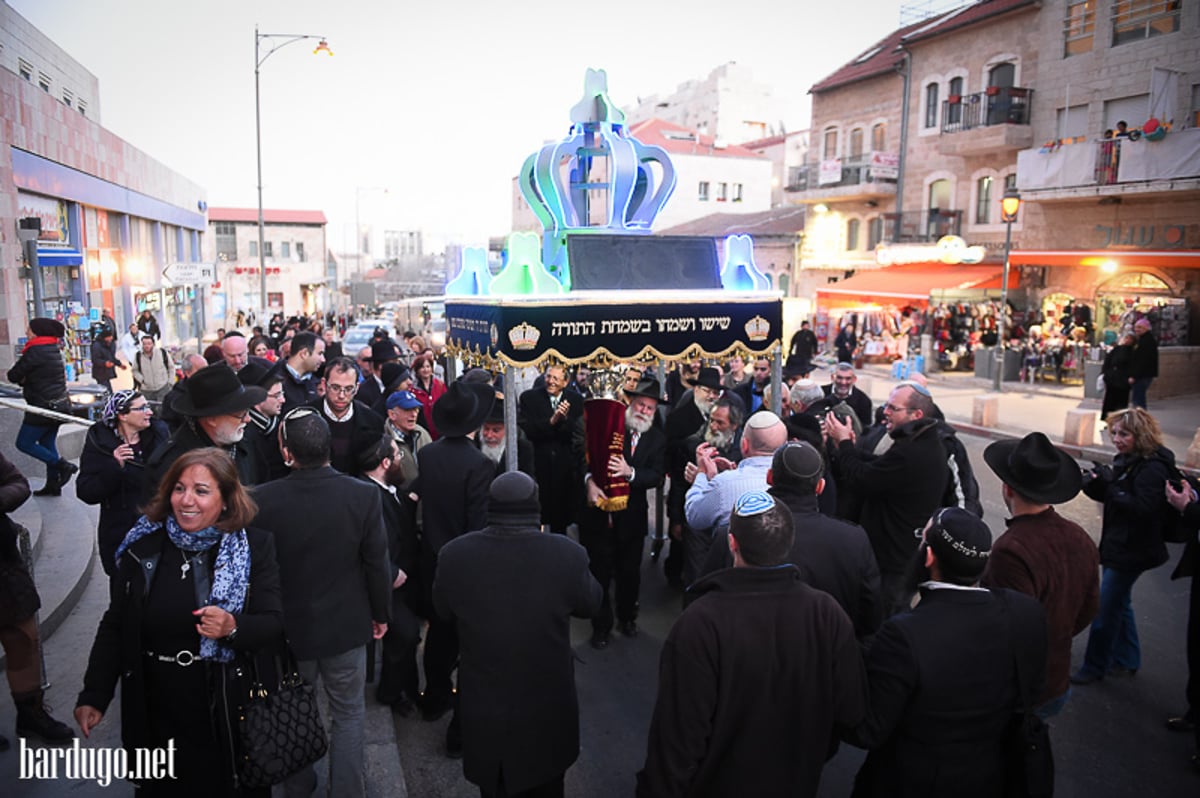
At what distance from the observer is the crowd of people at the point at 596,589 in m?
2.79

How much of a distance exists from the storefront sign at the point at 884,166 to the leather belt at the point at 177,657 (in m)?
27.5

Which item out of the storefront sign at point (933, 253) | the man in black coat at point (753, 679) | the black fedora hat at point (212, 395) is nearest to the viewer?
the man in black coat at point (753, 679)

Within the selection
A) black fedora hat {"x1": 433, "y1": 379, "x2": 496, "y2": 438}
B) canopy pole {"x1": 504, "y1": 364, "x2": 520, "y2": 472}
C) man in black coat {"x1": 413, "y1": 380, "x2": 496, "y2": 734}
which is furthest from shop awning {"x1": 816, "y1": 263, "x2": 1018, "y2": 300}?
man in black coat {"x1": 413, "y1": 380, "x2": 496, "y2": 734}

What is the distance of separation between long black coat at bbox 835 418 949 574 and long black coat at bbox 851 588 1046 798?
2020mm

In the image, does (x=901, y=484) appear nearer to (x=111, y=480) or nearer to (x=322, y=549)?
(x=322, y=549)

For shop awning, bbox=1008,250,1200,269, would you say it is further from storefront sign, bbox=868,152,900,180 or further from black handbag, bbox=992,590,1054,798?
black handbag, bbox=992,590,1054,798

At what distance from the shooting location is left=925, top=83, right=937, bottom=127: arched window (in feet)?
84.9

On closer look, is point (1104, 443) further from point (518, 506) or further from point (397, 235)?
point (397, 235)

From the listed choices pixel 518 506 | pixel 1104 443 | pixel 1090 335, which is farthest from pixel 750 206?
pixel 518 506

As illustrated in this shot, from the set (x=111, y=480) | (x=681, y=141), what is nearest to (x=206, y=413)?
(x=111, y=480)

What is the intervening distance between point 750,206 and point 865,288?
2969 cm

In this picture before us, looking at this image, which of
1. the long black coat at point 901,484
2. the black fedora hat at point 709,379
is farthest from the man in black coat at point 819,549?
the black fedora hat at point 709,379

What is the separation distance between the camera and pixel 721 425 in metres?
5.83

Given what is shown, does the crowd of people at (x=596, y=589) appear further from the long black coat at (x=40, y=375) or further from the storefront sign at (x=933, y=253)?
the storefront sign at (x=933, y=253)
